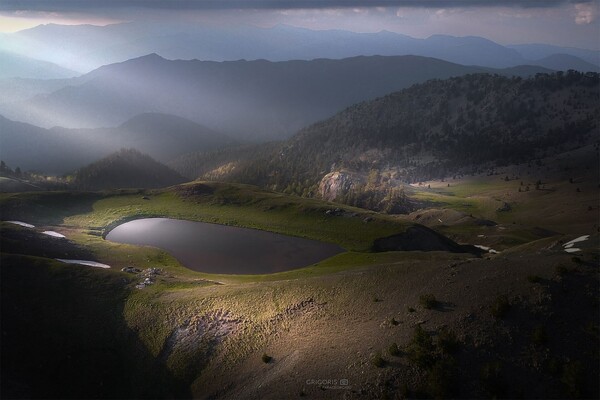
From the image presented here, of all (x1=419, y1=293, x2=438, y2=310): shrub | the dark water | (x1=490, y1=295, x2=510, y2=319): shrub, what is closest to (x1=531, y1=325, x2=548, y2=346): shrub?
(x1=490, y1=295, x2=510, y2=319): shrub

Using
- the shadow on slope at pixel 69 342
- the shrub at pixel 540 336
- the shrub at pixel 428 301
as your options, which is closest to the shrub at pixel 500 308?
the shrub at pixel 540 336

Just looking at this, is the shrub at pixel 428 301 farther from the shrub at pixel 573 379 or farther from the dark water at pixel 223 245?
the dark water at pixel 223 245

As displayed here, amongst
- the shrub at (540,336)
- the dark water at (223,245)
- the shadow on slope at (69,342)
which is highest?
the shrub at (540,336)

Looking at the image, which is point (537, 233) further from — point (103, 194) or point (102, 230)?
point (103, 194)

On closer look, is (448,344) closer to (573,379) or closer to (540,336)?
(540,336)

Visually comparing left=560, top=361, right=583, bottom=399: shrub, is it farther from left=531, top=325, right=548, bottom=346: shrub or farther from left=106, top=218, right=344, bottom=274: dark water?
left=106, top=218, right=344, bottom=274: dark water
